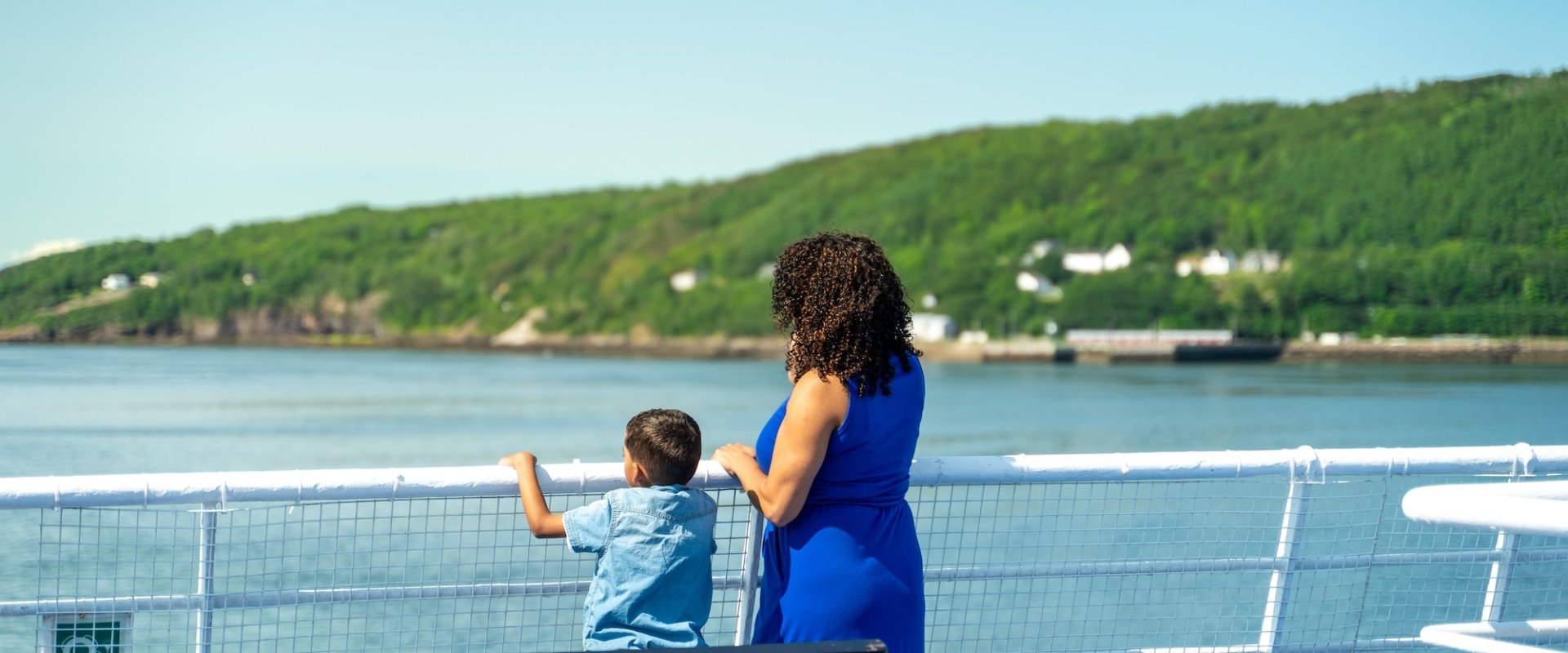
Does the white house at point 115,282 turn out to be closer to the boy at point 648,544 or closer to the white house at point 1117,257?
the boy at point 648,544

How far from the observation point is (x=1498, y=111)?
109500 mm

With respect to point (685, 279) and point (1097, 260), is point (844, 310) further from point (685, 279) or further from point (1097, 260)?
point (685, 279)

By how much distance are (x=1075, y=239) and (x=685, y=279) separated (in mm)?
47150

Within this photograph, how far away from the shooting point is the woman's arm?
2795 millimetres

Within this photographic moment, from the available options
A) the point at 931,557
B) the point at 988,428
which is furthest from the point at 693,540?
the point at 988,428

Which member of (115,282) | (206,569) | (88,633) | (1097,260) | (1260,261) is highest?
(206,569)

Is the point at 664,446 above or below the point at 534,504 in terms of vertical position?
above

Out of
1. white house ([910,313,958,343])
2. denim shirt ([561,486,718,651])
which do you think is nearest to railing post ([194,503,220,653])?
denim shirt ([561,486,718,651])

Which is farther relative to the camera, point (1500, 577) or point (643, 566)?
point (1500, 577)

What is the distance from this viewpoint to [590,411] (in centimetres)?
5909

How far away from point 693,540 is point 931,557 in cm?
1048

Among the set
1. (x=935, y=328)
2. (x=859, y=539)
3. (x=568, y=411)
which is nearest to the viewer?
(x=859, y=539)

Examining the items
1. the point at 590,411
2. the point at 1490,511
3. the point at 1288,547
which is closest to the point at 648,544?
the point at 1490,511

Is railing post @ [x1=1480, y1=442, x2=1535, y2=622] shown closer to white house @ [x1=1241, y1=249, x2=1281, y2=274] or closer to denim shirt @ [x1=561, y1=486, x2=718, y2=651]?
denim shirt @ [x1=561, y1=486, x2=718, y2=651]
